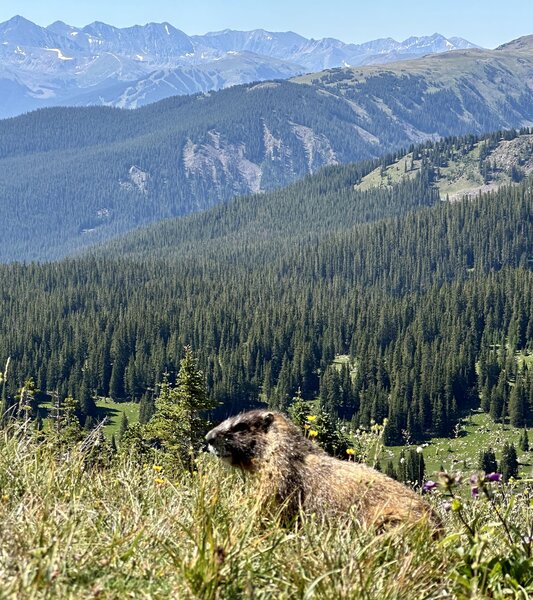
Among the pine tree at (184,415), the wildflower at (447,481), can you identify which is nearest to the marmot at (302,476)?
the wildflower at (447,481)

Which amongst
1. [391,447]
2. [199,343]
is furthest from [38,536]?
[199,343]

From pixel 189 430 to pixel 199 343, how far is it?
518ft

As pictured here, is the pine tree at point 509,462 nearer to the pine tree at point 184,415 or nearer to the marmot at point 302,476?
the pine tree at point 184,415

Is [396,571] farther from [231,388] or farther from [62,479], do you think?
[231,388]

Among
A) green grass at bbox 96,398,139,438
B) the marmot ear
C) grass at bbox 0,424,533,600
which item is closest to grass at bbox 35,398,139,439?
green grass at bbox 96,398,139,438

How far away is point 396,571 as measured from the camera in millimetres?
6359

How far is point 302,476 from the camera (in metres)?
8.77

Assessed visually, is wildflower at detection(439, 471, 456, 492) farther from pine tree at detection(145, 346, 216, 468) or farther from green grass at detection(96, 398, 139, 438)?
green grass at detection(96, 398, 139, 438)

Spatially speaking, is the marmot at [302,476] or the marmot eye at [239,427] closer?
the marmot at [302,476]

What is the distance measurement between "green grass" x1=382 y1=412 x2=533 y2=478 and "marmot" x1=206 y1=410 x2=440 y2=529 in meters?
92.9

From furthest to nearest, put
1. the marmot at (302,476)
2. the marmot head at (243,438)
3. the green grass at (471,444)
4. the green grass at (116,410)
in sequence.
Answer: the green grass at (116,410)
the green grass at (471,444)
the marmot head at (243,438)
the marmot at (302,476)

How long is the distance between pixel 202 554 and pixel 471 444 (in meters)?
124

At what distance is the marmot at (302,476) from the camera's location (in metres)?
8.20

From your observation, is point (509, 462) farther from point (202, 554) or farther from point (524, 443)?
point (202, 554)
